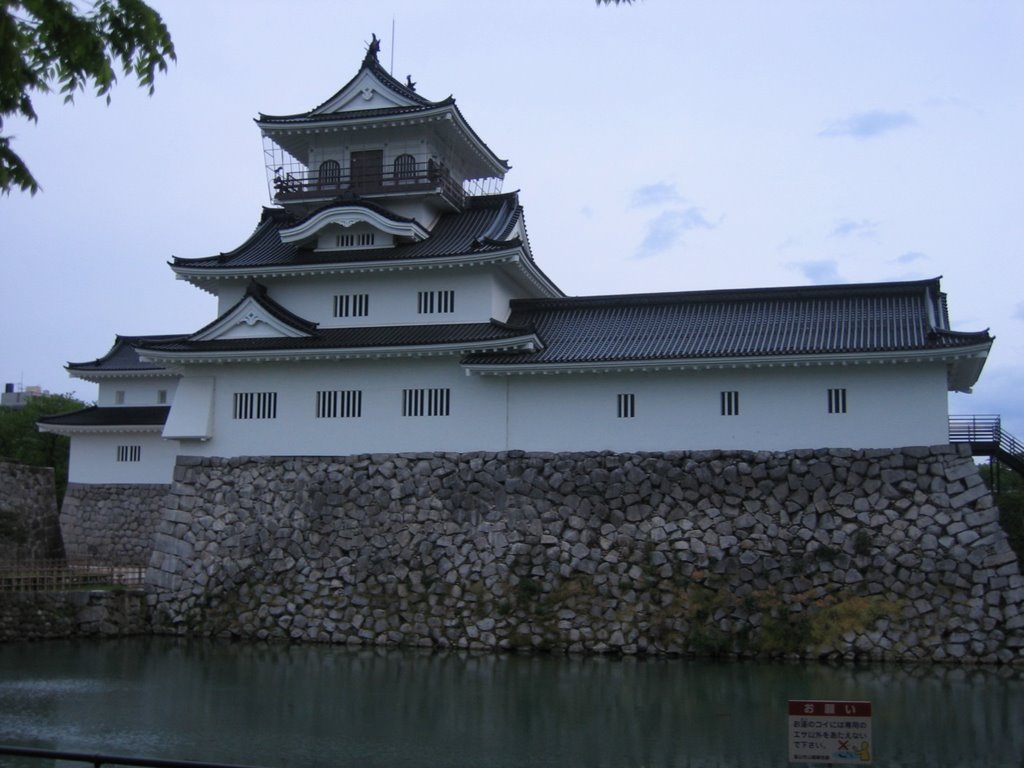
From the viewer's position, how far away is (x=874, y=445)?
61.0 ft

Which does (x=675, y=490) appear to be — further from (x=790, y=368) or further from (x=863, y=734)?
(x=863, y=734)

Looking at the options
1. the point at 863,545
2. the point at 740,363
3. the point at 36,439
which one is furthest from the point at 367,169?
the point at 36,439

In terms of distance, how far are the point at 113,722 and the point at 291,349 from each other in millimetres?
9548

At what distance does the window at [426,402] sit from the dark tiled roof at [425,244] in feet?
9.08

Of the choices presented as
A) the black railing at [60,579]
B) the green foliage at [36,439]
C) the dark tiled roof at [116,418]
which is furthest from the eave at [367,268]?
the green foliage at [36,439]

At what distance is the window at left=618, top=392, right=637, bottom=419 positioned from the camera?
20.1 m

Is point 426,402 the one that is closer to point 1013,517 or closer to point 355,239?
point 355,239

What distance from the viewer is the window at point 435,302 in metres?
21.8

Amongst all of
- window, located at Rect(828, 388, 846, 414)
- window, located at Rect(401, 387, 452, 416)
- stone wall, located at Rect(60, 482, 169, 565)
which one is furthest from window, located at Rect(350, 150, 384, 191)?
window, located at Rect(828, 388, 846, 414)

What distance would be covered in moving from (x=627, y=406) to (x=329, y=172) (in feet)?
31.1

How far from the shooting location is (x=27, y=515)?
2802 centimetres

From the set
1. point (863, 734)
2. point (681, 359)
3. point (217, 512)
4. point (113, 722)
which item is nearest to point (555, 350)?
point (681, 359)

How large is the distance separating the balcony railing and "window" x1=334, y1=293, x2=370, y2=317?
2417mm

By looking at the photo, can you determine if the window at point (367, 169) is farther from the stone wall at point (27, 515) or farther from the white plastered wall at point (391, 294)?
the stone wall at point (27, 515)
